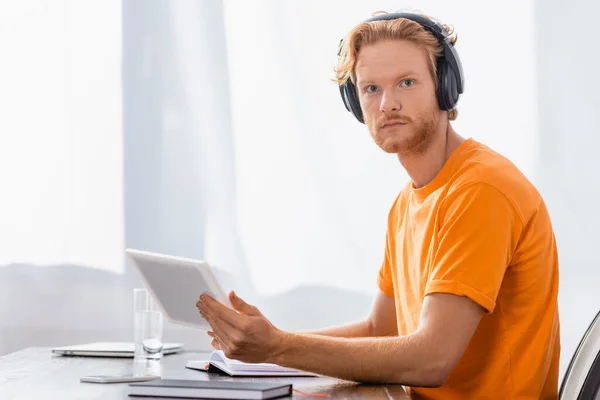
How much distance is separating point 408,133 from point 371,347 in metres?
0.43

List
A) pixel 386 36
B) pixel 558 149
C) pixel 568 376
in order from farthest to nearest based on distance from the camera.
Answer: pixel 558 149 → pixel 386 36 → pixel 568 376

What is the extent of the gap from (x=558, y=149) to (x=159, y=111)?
3.87 feet

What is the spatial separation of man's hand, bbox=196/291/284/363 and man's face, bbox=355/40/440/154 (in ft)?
1.46

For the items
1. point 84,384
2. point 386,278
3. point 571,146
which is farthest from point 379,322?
point 571,146

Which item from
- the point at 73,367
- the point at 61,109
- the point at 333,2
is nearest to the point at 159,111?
the point at 61,109

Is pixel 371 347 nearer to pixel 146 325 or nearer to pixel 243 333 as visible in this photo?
pixel 243 333

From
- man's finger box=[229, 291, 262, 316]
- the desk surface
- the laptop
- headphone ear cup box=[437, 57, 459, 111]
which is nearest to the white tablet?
man's finger box=[229, 291, 262, 316]

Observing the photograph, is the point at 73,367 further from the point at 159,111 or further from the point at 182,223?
the point at 159,111

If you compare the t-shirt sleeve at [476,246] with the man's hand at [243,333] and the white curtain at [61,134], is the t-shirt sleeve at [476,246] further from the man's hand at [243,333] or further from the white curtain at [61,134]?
the white curtain at [61,134]

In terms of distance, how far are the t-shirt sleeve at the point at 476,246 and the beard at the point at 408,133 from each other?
20cm

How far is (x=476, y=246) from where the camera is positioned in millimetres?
1230

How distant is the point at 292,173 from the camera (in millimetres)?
2348

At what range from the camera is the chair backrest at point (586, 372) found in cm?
116

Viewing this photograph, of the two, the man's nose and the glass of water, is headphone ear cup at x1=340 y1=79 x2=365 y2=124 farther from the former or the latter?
the glass of water
